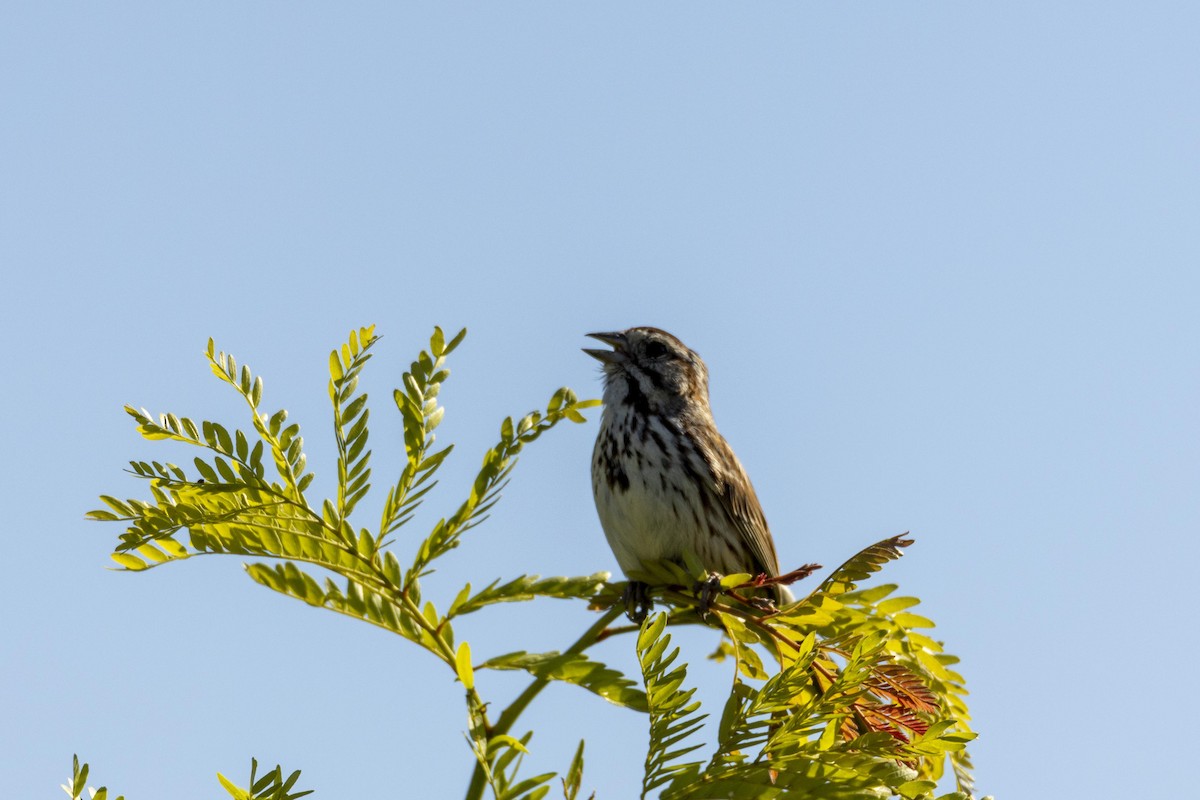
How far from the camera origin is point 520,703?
217cm

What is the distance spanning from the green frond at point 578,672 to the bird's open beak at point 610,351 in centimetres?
378

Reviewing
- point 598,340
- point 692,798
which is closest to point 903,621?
point 692,798

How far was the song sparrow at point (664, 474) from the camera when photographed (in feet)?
18.0

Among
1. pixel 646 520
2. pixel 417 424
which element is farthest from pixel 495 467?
pixel 646 520

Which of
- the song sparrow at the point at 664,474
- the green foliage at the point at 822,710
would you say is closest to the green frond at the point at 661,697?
the green foliage at the point at 822,710

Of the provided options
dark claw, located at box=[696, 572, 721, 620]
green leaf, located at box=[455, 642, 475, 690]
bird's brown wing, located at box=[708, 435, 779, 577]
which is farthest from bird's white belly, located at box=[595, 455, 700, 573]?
green leaf, located at box=[455, 642, 475, 690]

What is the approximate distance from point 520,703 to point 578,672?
0.61 ft

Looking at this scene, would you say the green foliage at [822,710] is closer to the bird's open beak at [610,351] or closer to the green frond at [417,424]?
the green frond at [417,424]

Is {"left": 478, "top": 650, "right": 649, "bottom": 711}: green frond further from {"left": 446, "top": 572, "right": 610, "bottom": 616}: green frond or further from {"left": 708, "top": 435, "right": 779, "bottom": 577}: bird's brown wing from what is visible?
{"left": 708, "top": 435, "right": 779, "bottom": 577}: bird's brown wing

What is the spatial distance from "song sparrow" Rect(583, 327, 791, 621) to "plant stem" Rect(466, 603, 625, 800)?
8.78 feet

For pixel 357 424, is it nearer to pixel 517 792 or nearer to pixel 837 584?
pixel 517 792

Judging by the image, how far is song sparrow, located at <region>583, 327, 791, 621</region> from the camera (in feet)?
18.0

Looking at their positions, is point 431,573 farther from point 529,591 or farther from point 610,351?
point 610,351

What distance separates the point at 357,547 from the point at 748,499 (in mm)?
3788
